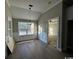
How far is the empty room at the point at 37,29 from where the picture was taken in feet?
15.6

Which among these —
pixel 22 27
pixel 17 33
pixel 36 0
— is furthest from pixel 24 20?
pixel 36 0

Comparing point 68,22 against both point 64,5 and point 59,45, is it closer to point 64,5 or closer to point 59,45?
point 64,5

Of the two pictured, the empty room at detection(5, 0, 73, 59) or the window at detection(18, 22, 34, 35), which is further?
→ the window at detection(18, 22, 34, 35)

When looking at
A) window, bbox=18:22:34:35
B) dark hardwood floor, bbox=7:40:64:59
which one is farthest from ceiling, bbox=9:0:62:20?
dark hardwood floor, bbox=7:40:64:59

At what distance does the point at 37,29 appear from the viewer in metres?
10.4

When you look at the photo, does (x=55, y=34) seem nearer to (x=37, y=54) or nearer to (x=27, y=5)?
(x=37, y=54)

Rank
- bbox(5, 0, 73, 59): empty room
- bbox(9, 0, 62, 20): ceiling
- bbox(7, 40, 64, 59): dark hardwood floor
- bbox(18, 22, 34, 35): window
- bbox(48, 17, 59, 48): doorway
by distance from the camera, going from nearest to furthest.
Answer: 1. bbox(7, 40, 64, 59): dark hardwood floor
2. bbox(5, 0, 73, 59): empty room
3. bbox(9, 0, 62, 20): ceiling
4. bbox(48, 17, 59, 48): doorway
5. bbox(18, 22, 34, 35): window

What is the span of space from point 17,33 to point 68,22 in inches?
203

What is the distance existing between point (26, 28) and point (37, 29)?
1572mm

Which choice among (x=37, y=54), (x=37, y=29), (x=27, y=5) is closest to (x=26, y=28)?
(x=37, y=29)

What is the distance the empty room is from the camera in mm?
4759

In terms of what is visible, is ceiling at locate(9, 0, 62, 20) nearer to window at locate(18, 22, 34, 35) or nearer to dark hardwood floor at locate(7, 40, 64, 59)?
window at locate(18, 22, 34, 35)

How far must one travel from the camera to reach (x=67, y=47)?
5.44 meters

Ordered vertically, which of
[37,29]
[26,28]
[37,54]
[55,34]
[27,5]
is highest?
[27,5]
